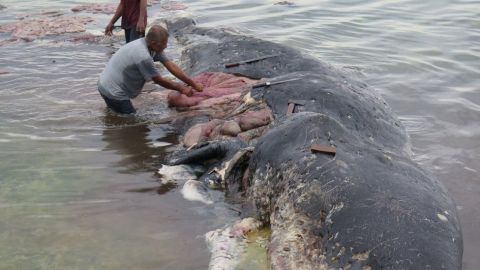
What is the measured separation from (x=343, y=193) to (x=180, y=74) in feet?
12.5

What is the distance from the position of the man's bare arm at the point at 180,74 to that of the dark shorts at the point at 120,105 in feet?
2.56

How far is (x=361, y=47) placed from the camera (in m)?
11.4

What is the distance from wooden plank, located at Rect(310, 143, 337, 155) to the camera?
13.0 ft

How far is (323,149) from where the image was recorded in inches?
157

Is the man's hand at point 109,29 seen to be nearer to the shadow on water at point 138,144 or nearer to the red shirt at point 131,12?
the red shirt at point 131,12

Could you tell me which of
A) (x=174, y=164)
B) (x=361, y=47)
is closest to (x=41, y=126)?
(x=174, y=164)

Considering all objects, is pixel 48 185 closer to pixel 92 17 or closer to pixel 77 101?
pixel 77 101

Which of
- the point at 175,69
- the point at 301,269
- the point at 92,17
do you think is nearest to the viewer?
the point at 301,269

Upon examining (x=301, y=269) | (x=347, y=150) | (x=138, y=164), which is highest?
(x=347, y=150)

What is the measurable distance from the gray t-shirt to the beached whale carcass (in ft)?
5.37

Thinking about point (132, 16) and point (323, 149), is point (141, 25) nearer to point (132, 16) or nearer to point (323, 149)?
point (132, 16)

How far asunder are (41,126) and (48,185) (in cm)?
182

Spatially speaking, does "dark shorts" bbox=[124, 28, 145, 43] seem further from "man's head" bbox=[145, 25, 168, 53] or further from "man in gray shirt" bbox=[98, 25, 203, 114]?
"man's head" bbox=[145, 25, 168, 53]

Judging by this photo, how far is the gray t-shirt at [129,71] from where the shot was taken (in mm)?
6855
